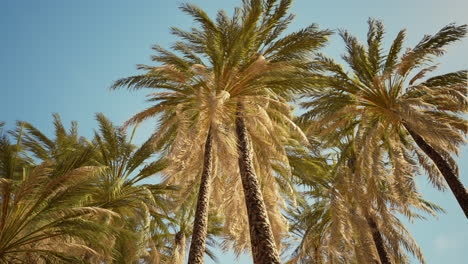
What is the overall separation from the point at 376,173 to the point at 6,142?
409 inches

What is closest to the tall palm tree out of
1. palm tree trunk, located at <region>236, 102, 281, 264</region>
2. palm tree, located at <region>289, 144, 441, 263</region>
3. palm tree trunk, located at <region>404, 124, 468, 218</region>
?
palm tree trunk, located at <region>236, 102, 281, 264</region>

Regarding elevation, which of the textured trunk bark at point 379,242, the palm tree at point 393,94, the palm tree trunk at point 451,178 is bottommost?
the textured trunk bark at point 379,242

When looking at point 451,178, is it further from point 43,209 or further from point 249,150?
point 43,209

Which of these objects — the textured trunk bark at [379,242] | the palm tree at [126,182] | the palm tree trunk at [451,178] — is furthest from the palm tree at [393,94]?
the palm tree at [126,182]

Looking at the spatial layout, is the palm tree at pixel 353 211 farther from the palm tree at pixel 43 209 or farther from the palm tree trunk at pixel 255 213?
the palm tree at pixel 43 209

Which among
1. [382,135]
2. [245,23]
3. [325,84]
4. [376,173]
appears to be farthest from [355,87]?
[245,23]

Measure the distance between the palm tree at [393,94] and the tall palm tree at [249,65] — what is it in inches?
40.6

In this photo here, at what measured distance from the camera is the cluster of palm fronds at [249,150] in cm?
830

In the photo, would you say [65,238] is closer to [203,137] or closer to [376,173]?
[203,137]

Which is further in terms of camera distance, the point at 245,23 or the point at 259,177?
the point at 259,177

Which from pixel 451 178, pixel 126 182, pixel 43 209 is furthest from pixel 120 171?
pixel 451 178

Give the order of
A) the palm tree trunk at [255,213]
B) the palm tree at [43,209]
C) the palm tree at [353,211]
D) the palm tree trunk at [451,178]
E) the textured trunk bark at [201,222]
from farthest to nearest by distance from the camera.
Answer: the palm tree at [353,211]
the palm tree trunk at [451,178]
the palm tree at [43,209]
the textured trunk bark at [201,222]
the palm tree trunk at [255,213]

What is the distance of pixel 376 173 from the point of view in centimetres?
943

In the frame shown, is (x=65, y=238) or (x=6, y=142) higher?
(x=6, y=142)
